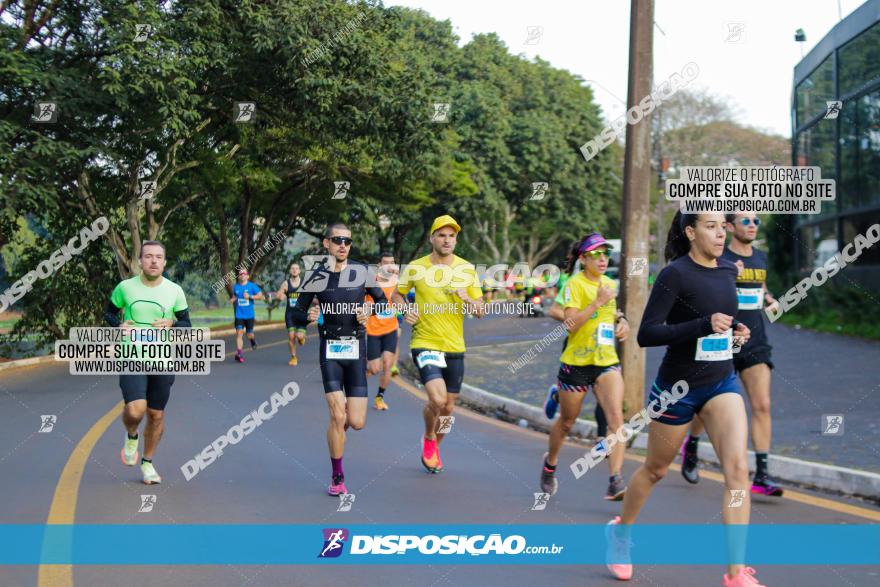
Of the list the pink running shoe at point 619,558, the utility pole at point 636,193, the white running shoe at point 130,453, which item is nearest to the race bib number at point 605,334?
the pink running shoe at point 619,558

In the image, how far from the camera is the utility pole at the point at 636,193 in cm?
999

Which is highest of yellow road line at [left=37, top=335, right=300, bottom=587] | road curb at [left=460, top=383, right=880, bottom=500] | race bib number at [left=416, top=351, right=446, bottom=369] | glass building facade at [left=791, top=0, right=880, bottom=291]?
glass building facade at [left=791, top=0, right=880, bottom=291]

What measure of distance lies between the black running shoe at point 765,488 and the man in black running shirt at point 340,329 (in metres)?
2.95

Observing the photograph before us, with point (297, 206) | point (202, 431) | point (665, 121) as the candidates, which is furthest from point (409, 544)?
point (665, 121)

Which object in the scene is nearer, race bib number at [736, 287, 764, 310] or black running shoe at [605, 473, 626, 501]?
black running shoe at [605, 473, 626, 501]

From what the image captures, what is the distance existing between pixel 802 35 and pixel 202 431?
1028 inches

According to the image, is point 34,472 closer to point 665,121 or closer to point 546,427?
point 546,427

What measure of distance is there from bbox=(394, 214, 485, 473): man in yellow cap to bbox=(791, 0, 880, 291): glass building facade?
57.1 feet

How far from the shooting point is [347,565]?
5527 millimetres

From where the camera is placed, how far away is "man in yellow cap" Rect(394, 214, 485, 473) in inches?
309

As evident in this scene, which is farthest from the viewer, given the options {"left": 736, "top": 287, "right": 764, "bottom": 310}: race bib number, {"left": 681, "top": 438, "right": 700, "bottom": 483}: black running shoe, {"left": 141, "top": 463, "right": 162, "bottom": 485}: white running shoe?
{"left": 681, "top": 438, "right": 700, "bottom": 483}: black running shoe

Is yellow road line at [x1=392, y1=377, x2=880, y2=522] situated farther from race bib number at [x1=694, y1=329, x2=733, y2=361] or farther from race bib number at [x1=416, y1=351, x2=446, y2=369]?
race bib number at [x1=694, y1=329, x2=733, y2=361]

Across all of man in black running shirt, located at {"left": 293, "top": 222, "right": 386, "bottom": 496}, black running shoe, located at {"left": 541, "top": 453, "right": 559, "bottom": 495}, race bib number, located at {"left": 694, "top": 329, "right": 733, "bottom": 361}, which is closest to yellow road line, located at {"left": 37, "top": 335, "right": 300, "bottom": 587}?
man in black running shirt, located at {"left": 293, "top": 222, "right": 386, "bottom": 496}

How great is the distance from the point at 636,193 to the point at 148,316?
5124mm
